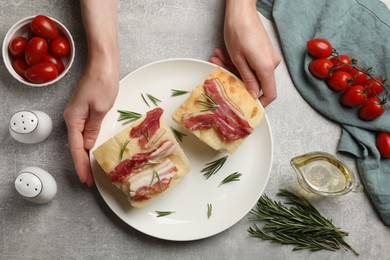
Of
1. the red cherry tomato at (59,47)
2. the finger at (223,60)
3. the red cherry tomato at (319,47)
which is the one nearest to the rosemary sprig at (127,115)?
the red cherry tomato at (59,47)

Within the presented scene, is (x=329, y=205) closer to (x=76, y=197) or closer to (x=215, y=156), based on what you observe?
(x=215, y=156)

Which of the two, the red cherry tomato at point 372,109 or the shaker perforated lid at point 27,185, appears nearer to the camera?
the shaker perforated lid at point 27,185

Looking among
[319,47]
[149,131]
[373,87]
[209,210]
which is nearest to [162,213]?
[209,210]

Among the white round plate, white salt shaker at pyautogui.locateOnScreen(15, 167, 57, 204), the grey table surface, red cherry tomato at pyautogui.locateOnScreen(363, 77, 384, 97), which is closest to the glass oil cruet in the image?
the grey table surface

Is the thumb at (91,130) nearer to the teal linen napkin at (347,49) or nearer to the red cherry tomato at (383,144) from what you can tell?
the teal linen napkin at (347,49)

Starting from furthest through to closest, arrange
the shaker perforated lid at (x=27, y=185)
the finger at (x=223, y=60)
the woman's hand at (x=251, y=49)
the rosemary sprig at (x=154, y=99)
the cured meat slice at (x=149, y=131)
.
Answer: the finger at (x=223, y=60) → the rosemary sprig at (x=154, y=99) → the woman's hand at (x=251, y=49) → the cured meat slice at (x=149, y=131) → the shaker perforated lid at (x=27, y=185)

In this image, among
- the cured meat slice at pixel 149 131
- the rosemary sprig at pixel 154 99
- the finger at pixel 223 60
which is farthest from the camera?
the finger at pixel 223 60

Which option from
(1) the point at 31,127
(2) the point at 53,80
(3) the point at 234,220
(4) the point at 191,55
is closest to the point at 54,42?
(2) the point at 53,80
